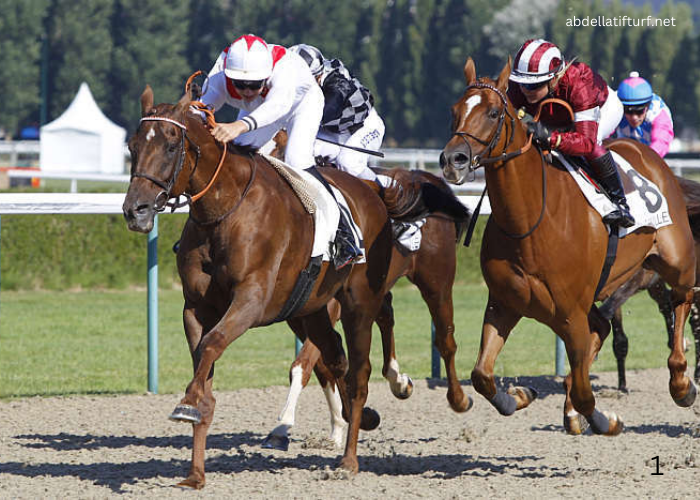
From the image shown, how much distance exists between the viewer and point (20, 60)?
4850 cm

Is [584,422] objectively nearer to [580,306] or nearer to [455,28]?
[580,306]

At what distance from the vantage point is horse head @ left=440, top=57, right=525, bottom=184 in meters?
4.67

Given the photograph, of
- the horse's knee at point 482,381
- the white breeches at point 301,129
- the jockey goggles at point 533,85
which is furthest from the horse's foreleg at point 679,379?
the white breeches at point 301,129

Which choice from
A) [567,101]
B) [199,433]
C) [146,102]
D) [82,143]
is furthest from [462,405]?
[82,143]

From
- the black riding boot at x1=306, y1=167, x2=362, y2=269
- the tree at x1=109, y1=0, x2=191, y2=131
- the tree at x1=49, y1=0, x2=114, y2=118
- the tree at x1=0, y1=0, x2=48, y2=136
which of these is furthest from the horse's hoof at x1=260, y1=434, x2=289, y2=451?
the tree at x1=109, y1=0, x2=191, y2=131

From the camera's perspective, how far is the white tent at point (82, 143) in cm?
2884

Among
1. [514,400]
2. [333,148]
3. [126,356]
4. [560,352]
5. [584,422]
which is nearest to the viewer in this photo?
[514,400]

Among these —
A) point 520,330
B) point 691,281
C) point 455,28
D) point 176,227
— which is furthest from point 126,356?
point 455,28

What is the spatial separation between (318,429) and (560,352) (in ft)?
8.68

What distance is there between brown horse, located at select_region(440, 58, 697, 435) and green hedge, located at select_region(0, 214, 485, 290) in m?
7.24

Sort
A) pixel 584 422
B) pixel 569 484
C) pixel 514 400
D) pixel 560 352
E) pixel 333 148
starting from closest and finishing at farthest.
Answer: pixel 569 484 < pixel 514 400 < pixel 584 422 < pixel 333 148 < pixel 560 352

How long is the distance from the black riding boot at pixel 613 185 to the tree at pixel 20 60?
145 feet

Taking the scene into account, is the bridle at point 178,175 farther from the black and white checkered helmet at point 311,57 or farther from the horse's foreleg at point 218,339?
the black and white checkered helmet at point 311,57

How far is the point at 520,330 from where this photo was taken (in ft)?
39.3
